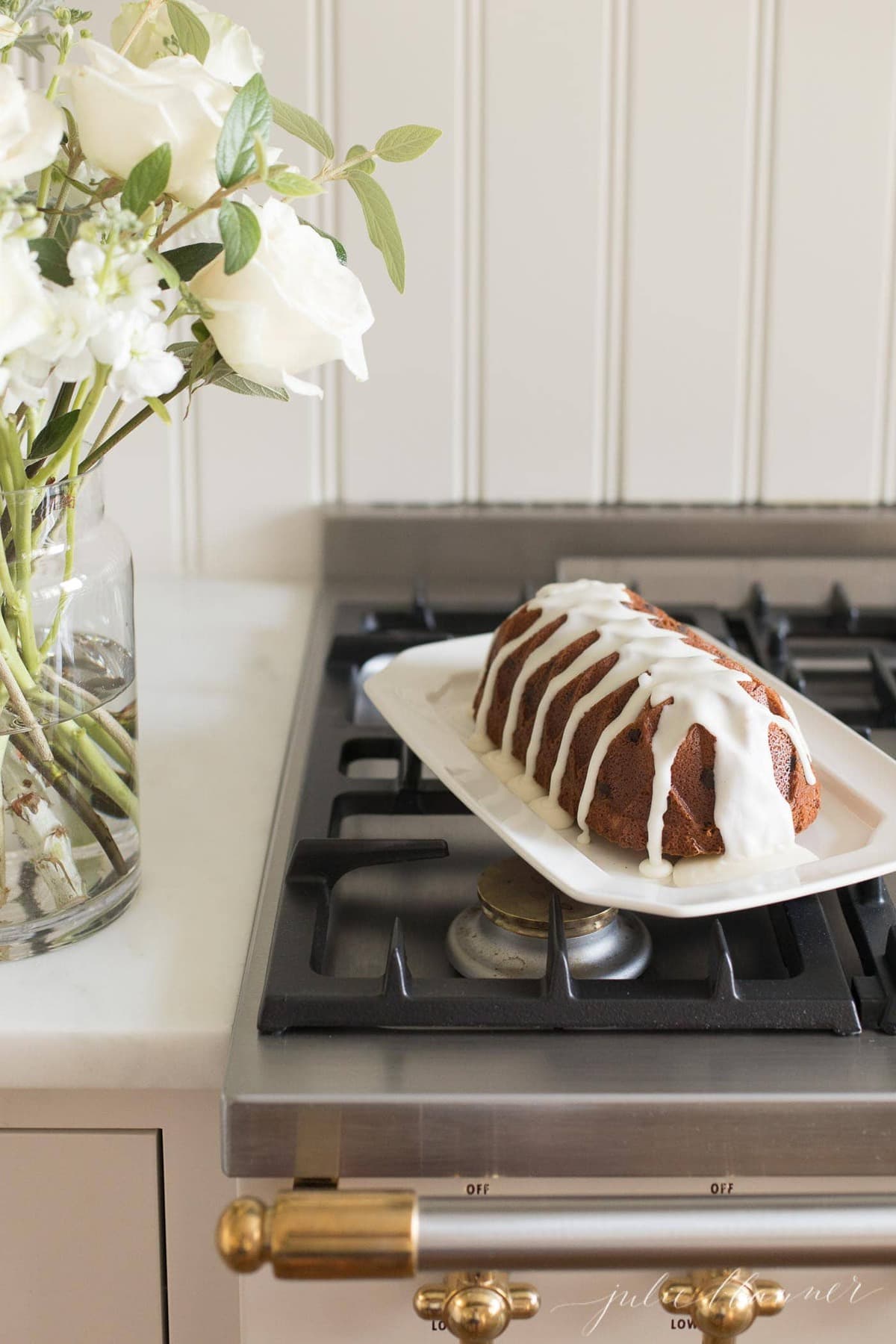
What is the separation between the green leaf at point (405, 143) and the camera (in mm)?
651

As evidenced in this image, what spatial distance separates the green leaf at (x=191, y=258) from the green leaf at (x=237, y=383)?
0.14ft

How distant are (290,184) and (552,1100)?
15.9 inches

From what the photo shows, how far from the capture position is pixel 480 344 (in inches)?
48.8

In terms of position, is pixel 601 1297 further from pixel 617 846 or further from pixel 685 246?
pixel 685 246

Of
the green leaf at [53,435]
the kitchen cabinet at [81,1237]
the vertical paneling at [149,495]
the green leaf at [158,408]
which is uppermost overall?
the green leaf at [158,408]

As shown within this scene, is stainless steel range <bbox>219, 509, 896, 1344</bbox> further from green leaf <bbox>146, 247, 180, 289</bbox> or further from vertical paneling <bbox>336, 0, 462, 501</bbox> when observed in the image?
vertical paneling <bbox>336, 0, 462, 501</bbox>

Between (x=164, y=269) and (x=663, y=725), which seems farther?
(x=663, y=725)

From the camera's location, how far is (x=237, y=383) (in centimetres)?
68

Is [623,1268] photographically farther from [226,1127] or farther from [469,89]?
[469,89]

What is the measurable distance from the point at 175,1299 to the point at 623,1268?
0.29m

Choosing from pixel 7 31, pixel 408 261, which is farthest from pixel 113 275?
pixel 408 261

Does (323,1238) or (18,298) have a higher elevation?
(18,298)

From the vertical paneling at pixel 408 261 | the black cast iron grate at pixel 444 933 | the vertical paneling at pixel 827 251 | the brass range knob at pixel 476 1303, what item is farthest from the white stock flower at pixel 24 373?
the vertical paneling at pixel 827 251

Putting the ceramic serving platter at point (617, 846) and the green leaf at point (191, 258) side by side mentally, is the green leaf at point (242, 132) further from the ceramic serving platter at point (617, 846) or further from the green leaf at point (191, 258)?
the ceramic serving platter at point (617, 846)
